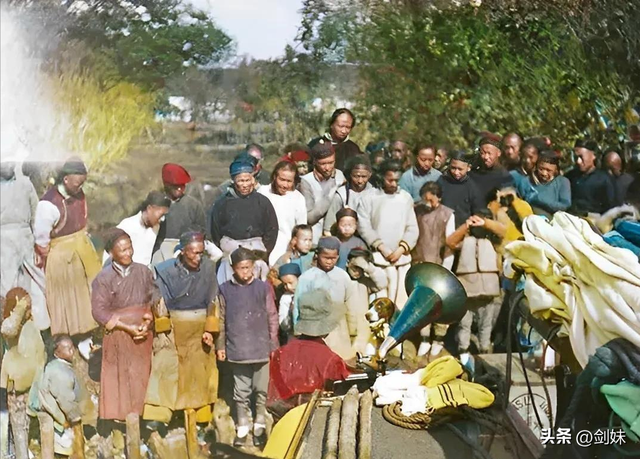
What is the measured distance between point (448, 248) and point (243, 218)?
39.7 inches

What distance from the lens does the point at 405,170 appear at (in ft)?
12.3

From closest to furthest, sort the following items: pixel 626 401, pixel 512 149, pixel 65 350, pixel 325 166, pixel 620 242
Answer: pixel 626 401 → pixel 620 242 → pixel 65 350 → pixel 325 166 → pixel 512 149

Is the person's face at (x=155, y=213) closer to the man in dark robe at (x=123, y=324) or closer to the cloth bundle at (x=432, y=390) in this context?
the man in dark robe at (x=123, y=324)

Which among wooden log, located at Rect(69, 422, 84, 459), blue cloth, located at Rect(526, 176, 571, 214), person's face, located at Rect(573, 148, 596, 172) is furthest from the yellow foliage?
person's face, located at Rect(573, 148, 596, 172)

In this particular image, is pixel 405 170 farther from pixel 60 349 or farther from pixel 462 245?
pixel 60 349

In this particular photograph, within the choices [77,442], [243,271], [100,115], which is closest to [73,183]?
[100,115]

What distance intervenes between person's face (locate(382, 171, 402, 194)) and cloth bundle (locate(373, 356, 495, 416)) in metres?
0.84

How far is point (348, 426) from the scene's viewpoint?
3.40 meters

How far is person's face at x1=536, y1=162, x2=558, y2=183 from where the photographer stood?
12.5 ft

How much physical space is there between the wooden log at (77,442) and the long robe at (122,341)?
0.41ft

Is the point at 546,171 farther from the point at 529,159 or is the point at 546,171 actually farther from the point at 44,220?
the point at 44,220

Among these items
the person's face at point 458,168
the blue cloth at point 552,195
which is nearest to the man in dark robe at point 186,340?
the person's face at point 458,168

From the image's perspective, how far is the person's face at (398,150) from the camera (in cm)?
369

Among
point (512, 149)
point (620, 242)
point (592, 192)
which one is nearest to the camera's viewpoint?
point (620, 242)
